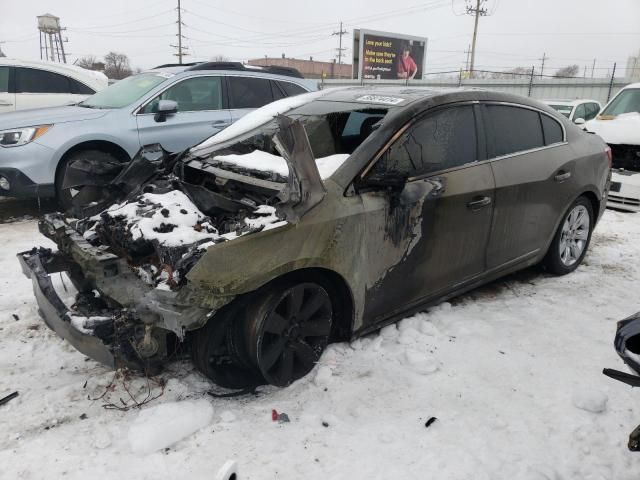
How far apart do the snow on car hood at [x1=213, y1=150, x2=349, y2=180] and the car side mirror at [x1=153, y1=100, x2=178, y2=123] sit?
9.07 ft

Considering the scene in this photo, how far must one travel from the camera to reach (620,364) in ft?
10.4

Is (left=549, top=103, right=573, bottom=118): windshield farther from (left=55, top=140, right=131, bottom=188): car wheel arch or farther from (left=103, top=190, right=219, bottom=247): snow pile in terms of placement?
(left=103, top=190, right=219, bottom=247): snow pile

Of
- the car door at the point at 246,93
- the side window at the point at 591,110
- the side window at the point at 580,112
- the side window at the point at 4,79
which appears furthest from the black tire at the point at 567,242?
the side window at the point at 591,110

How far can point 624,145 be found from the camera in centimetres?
733

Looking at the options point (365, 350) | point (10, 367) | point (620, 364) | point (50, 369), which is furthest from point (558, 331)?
point (10, 367)

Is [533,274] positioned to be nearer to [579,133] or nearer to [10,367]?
[579,133]

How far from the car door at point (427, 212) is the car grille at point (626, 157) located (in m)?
5.05

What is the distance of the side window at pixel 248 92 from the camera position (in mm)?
6770

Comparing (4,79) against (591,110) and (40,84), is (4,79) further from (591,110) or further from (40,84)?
(591,110)

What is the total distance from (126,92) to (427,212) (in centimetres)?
487

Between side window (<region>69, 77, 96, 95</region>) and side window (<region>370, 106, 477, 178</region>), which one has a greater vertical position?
side window (<region>69, 77, 96, 95</region>)

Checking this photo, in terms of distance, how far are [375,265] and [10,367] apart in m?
2.29

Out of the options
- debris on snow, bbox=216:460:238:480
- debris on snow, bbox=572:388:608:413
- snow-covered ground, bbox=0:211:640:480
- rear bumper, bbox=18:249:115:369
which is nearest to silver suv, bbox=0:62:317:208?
rear bumper, bbox=18:249:115:369

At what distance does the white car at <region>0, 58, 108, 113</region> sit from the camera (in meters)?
7.95
